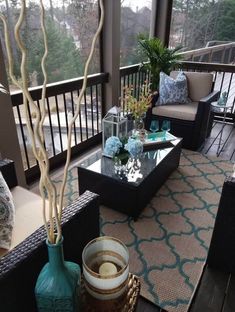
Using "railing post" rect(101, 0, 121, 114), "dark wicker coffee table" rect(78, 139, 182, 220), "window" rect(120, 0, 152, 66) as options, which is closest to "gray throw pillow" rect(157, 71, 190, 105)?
"railing post" rect(101, 0, 121, 114)

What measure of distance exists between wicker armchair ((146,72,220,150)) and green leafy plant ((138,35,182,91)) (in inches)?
13.6

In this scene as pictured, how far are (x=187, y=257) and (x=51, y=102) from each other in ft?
6.88

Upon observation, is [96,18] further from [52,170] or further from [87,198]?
[87,198]

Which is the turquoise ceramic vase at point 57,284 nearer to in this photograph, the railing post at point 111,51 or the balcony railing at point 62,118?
the balcony railing at point 62,118

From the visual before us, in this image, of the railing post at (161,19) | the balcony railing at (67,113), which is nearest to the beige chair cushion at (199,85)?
the balcony railing at (67,113)

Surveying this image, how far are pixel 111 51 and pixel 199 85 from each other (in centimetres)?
125

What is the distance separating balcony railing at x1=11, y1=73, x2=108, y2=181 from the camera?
8.23ft

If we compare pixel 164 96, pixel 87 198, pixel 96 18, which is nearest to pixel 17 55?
pixel 96 18

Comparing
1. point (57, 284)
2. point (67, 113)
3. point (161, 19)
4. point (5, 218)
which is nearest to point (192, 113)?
point (67, 113)

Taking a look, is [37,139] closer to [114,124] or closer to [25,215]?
[25,215]

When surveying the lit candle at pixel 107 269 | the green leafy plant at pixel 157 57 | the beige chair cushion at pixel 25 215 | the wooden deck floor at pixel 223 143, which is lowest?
the wooden deck floor at pixel 223 143

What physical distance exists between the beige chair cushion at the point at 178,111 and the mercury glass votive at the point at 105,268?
8.12 feet

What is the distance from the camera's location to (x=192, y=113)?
10.1 ft

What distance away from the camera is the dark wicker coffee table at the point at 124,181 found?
6.39 feet
